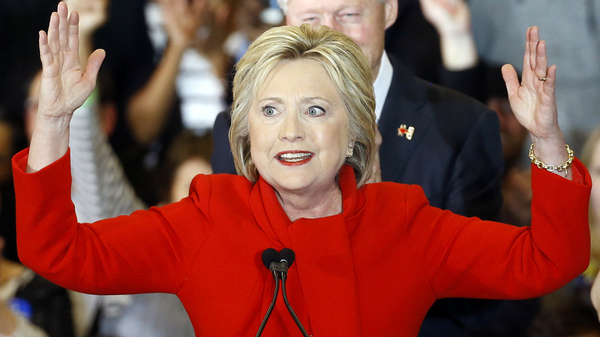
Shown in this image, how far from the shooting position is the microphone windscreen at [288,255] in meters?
1.73

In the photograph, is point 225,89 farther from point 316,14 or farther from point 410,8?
point 316,14

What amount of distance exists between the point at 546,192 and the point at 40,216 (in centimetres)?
119

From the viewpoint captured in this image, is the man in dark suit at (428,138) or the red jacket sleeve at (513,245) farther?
the man in dark suit at (428,138)

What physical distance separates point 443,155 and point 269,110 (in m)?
0.97

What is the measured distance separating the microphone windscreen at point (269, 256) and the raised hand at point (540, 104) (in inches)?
27.0

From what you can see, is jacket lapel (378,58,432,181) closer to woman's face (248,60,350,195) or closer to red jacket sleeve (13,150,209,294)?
woman's face (248,60,350,195)

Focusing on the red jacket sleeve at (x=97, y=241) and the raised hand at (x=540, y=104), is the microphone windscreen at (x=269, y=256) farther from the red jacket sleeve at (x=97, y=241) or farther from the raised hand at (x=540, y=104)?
the raised hand at (x=540, y=104)

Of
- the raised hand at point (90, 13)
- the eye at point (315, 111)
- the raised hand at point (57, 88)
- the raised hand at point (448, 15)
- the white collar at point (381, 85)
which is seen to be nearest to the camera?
the raised hand at point (57, 88)

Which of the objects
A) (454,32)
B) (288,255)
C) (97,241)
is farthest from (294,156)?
(454,32)

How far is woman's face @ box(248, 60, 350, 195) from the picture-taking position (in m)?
1.83

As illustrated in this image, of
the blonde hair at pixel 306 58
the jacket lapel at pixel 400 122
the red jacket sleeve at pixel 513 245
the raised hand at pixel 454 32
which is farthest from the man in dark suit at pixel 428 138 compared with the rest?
the raised hand at pixel 454 32

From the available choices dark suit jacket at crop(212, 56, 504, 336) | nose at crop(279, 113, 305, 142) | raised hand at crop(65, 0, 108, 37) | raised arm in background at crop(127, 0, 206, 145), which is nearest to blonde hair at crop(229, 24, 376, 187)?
nose at crop(279, 113, 305, 142)

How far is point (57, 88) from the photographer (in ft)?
5.43

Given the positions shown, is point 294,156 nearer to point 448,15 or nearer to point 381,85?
point 381,85
